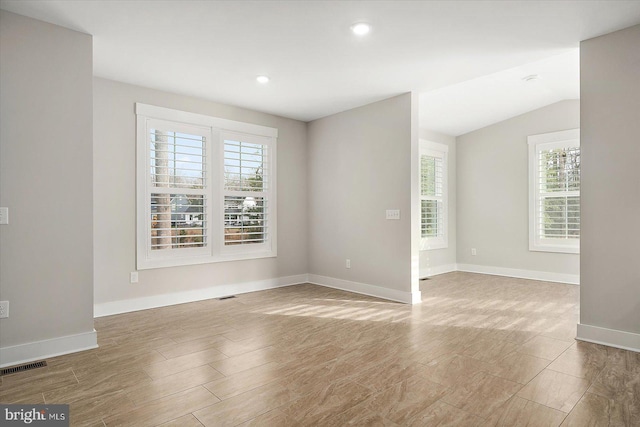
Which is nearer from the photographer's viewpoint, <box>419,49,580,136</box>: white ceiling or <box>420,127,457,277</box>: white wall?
<box>419,49,580,136</box>: white ceiling

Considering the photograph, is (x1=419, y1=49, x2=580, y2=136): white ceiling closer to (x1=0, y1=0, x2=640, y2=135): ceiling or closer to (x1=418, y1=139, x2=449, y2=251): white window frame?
(x1=0, y1=0, x2=640, y2=135): ceiling

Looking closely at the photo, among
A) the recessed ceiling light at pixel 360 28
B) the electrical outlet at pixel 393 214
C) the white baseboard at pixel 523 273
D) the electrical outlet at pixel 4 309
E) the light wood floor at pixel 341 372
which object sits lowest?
the light wood floor at pixel 341 372

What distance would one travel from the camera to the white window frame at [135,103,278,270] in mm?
4312

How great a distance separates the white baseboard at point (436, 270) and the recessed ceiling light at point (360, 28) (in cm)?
442

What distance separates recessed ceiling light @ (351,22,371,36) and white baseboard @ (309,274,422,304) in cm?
300

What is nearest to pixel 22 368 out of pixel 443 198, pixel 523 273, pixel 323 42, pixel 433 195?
pixel 323 42

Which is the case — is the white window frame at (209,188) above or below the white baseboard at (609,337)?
above

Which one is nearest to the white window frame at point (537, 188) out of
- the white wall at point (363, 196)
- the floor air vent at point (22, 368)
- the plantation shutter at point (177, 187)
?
the white wall at point (363, 196)

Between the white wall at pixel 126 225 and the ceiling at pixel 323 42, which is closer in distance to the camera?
the ceiling at pixel 323 42

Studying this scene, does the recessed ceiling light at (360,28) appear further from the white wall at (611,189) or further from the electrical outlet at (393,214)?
the electrical outlet at (393,214)

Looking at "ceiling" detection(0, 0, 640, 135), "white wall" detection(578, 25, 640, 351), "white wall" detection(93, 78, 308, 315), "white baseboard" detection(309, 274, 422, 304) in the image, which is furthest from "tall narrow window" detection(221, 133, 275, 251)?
"white wall" detection(578, 25, 640, 351)

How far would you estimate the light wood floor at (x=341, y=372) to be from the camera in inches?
80.1

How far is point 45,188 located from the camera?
291cm

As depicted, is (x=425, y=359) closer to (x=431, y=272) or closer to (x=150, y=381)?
(x=150, y=381)
